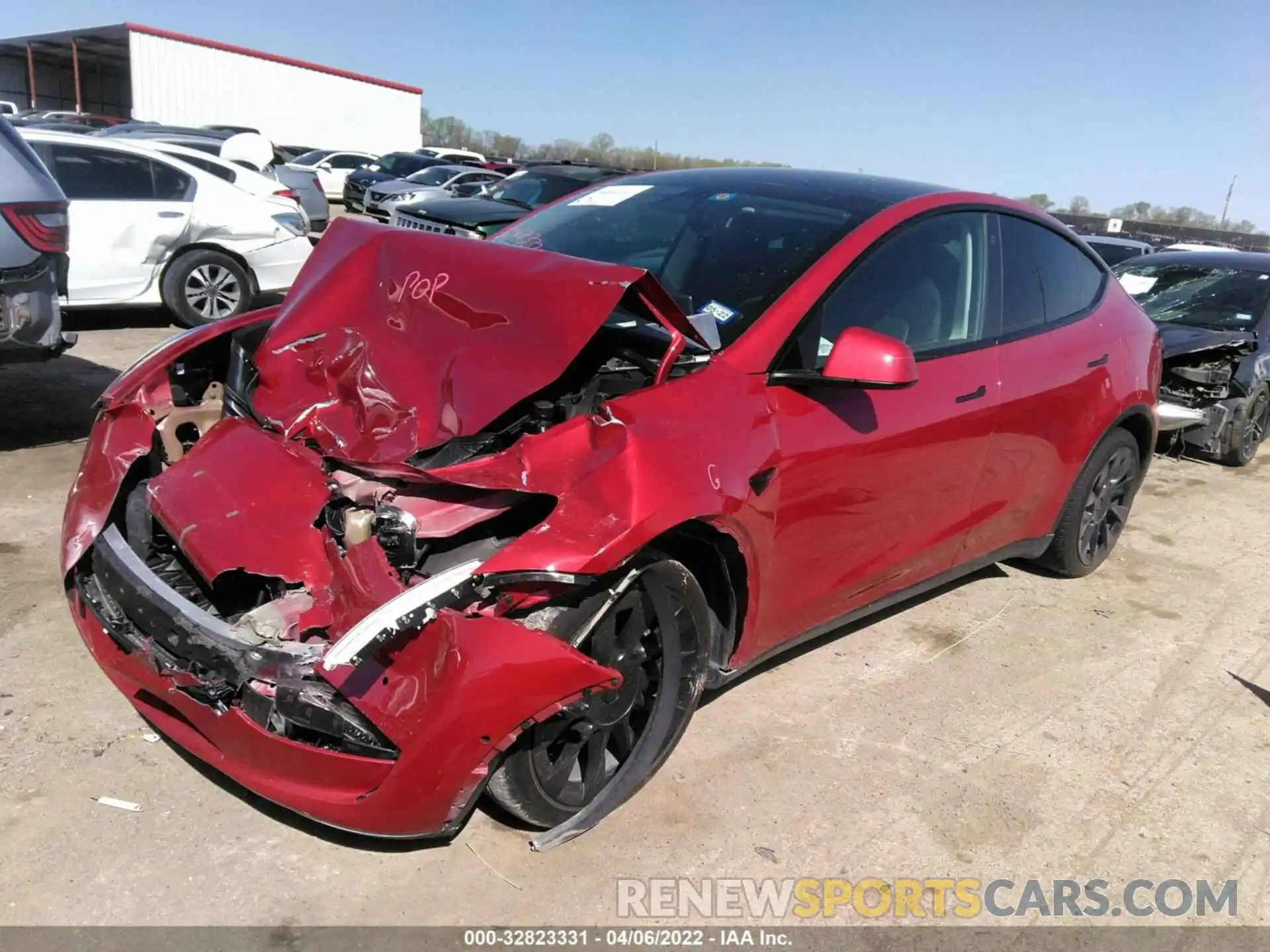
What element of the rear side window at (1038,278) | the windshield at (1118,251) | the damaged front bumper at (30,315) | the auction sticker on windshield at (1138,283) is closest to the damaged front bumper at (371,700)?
the rear side window at (1038,278)

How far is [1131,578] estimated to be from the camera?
5.00 metres

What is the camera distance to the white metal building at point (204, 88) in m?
32.9

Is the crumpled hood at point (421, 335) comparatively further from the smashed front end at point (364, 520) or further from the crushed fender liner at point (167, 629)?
the crushed fender liner at point (167, 629)

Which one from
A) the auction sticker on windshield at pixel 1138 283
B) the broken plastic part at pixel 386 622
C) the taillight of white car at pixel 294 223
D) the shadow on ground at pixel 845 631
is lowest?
the shadow on ground at pixel 845 631

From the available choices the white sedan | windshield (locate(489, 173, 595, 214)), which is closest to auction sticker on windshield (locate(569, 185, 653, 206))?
windshield (locate(489, 173, 595, 214))

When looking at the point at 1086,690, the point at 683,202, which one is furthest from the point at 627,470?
the point at 1086,690

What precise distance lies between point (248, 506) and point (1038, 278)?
10.2 ft

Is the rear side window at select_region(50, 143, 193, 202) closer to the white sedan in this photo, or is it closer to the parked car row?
the parked car row

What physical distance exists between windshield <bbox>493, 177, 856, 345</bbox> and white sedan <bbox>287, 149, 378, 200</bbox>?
70.0ft

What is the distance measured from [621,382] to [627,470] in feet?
1.84

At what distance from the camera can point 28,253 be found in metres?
4.82

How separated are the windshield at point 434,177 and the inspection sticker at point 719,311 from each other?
55.5 ft

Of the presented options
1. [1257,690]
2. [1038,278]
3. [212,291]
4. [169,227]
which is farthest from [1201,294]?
[169,227]

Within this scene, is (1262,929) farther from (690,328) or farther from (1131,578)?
(1131,578)
